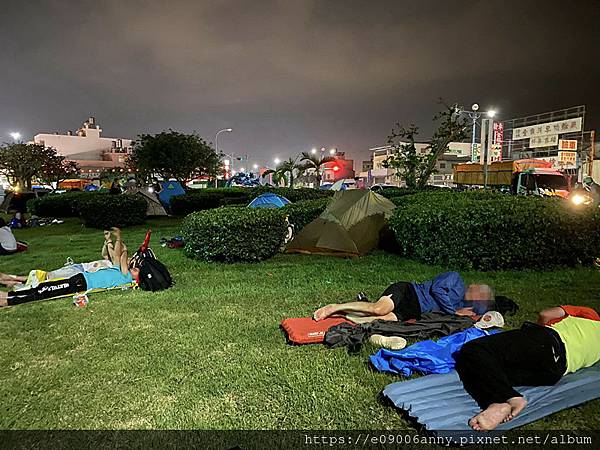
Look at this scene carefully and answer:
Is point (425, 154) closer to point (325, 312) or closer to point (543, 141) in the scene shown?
point (325, 312)

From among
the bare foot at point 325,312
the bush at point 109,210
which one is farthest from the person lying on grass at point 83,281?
the bush at point 109,210

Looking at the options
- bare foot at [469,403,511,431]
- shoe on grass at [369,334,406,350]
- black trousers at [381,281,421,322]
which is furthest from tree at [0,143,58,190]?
bare foot at [469,403,511,431]

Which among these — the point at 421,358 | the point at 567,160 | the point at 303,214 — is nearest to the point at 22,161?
the point at 303,214

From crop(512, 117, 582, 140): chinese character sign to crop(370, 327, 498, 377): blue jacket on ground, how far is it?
41182 millimetres

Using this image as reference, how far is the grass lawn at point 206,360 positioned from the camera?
341cm

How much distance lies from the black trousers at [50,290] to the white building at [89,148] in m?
81.5

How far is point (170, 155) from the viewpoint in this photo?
93.4ft

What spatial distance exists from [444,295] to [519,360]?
5.74ft

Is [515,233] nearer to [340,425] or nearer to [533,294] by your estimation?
[533,294]

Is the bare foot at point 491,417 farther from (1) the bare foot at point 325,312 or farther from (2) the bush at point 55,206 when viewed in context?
(2) the bush at point 55,206

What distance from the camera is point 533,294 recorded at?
21.4 ft

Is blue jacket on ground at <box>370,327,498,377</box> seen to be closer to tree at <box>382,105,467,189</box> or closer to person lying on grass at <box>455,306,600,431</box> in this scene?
person lying on grass at <box>455,306,600,431</box>

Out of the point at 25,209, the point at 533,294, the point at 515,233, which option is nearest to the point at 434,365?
the point at 533,294

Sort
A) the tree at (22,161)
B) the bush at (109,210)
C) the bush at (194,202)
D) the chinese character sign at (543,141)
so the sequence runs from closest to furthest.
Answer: the bush at (109,210) < the bush at (194,202) < the tree at (22,161) < the chinese character sign at (543,141)
